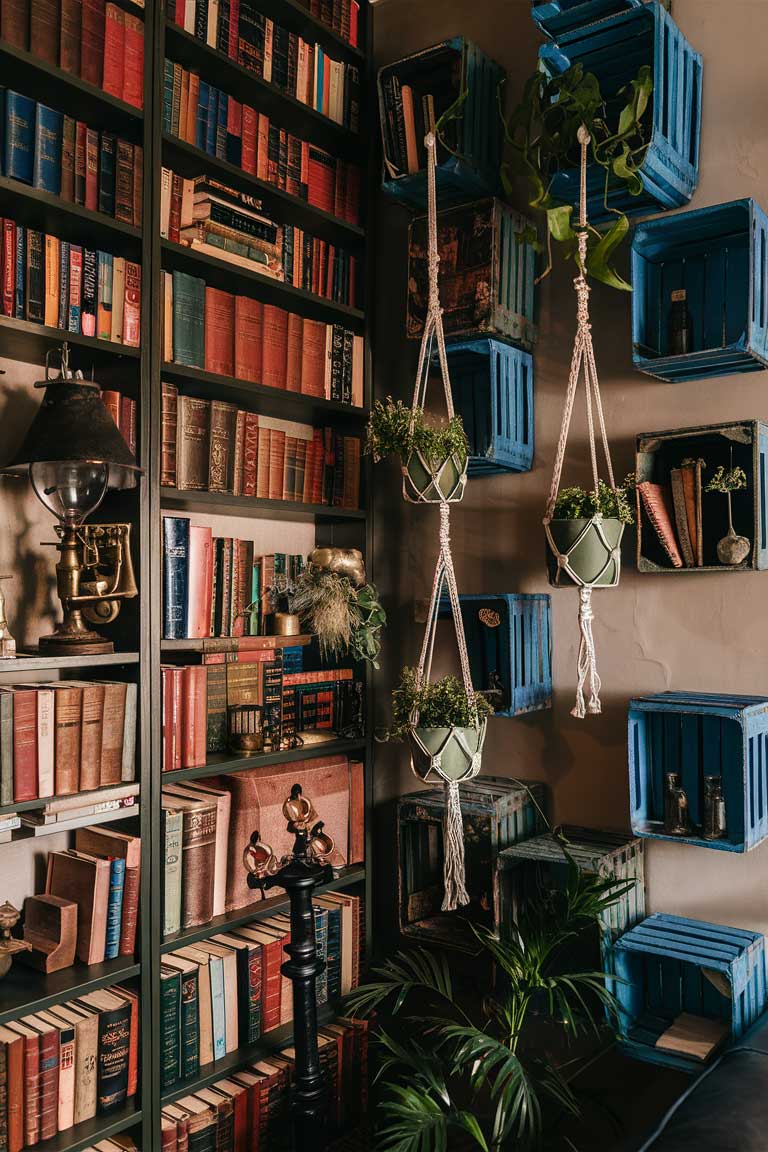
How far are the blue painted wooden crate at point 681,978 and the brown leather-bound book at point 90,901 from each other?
1.08 m

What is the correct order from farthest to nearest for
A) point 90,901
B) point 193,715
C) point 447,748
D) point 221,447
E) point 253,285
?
point 253,285, point 221,447, point 193,715, point 447,748, point 90,901

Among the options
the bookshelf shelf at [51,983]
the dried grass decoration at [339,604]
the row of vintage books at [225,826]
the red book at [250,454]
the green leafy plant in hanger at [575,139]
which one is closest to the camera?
the bookshelf shelf at [51,983]

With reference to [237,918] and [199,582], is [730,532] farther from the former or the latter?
[237,918]

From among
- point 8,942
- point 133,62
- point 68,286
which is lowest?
point 8,942

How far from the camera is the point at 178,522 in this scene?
2037mm

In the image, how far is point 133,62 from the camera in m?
1.92

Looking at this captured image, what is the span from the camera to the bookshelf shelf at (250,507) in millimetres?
2039

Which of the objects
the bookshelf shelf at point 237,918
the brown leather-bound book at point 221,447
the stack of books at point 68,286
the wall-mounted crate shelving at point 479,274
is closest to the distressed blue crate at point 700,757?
the bookshelf shelf at point 237,918

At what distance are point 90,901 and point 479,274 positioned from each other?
1670 mm

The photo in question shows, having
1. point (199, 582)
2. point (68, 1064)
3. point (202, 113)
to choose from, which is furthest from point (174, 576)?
point (202, 113)

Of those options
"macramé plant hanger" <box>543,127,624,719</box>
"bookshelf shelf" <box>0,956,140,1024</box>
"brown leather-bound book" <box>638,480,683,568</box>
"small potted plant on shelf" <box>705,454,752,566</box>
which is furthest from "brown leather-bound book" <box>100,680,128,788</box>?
"small potted plant on shelf" <box>705,454,752,566</box>

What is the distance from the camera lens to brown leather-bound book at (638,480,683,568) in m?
2.01

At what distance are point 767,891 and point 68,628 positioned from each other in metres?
1.62

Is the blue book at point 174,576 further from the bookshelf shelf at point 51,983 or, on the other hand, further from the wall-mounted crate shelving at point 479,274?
the wall-mounted crate shelving at point 479,274
